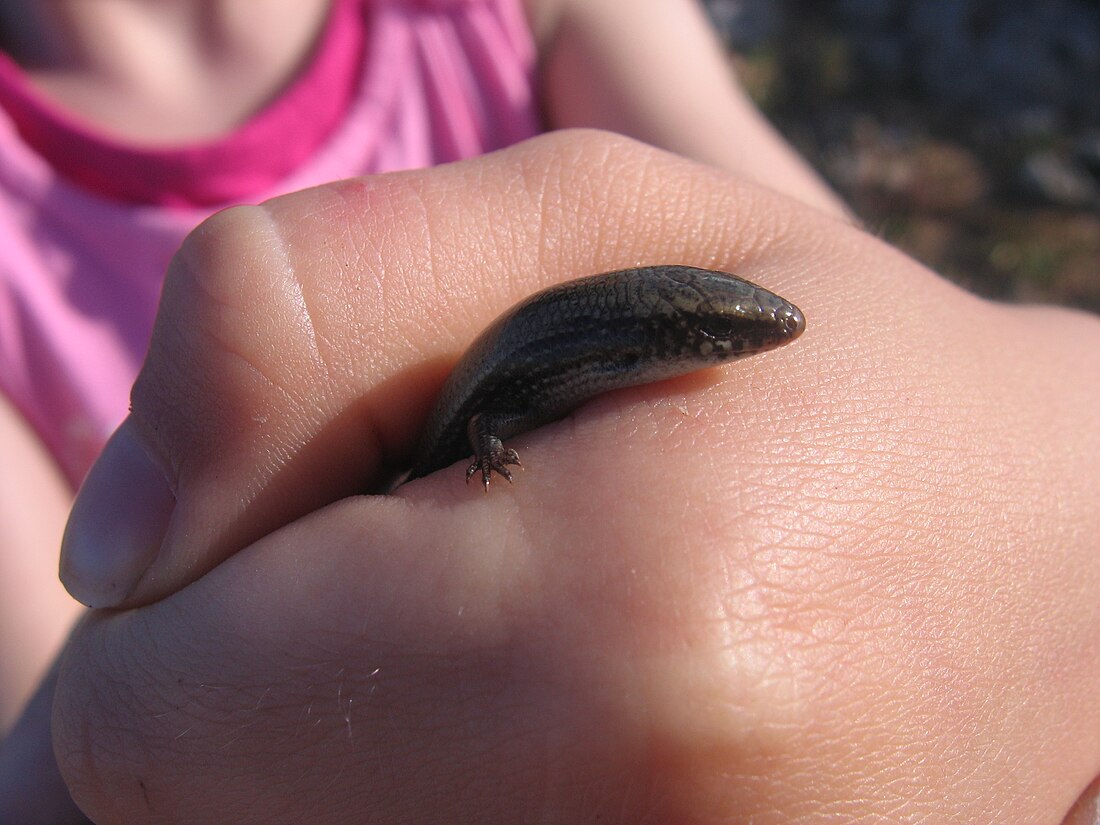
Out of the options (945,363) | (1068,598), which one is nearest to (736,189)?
(945,363)

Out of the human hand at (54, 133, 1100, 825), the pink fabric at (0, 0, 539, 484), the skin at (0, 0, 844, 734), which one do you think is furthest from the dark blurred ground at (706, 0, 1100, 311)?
the human hand at (54, 133, 1100, 825)

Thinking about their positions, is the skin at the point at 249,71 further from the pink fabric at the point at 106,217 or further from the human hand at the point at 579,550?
the human hand at the point at 579,550

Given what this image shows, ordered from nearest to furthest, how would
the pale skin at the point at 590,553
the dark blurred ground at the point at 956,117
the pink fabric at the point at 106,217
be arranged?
the pale skin at the point at 590,553 → the pink fabric at the point at 106,217 → the dark blurred ground at the point at 956,117

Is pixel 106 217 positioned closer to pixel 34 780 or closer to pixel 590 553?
pixel 34 780

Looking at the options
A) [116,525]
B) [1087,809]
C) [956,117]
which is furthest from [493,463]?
[956,117]

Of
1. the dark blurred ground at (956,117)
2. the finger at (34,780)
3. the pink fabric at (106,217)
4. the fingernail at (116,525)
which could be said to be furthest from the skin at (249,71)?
the dark blurred ground at (956,117)

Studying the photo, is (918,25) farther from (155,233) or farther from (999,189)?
(155,233)
